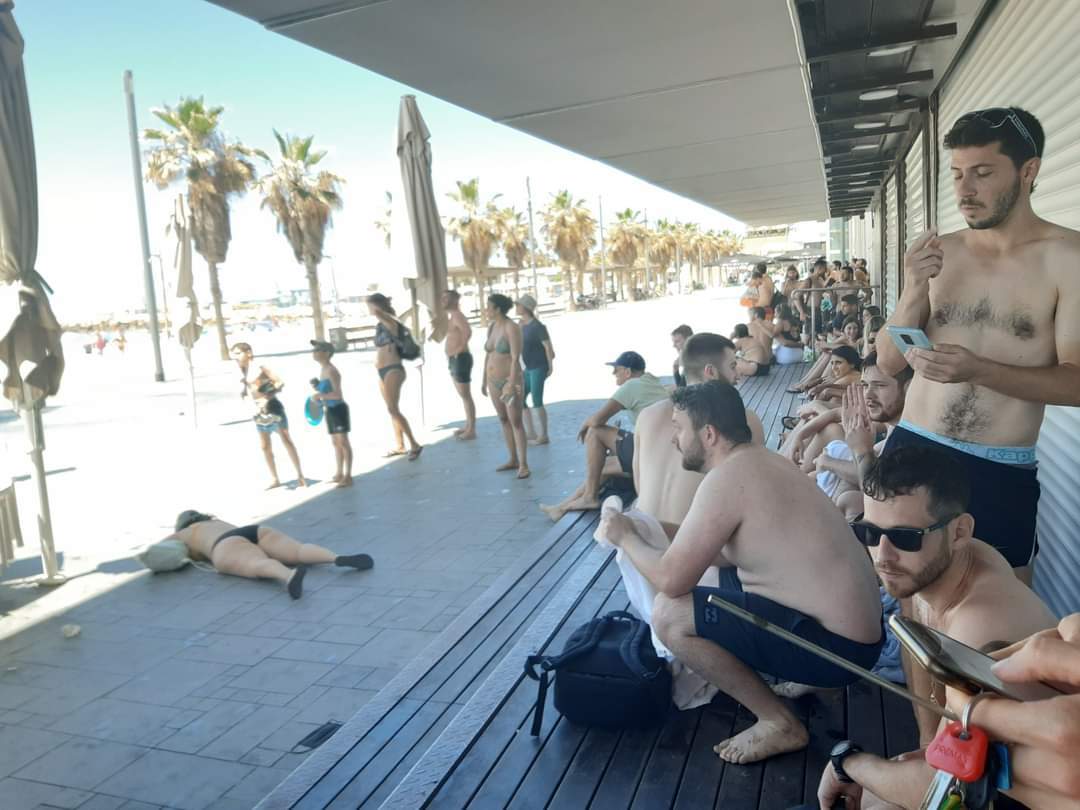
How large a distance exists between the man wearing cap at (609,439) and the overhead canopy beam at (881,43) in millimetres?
2316

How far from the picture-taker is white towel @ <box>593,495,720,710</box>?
2777 millimetres

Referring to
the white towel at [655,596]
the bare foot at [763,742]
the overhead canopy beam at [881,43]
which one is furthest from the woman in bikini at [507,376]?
the bare foot at [763,742]

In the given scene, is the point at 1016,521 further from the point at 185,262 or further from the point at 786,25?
the point at 185,262

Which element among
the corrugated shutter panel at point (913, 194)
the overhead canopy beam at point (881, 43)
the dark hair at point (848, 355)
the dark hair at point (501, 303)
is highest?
the overhead canopy beam at point (881, 43)

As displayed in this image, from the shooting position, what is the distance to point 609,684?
263cm

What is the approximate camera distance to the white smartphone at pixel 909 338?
216cm

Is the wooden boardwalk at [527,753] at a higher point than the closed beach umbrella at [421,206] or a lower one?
lower

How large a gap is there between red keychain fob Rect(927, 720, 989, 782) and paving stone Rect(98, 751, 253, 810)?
9.11ft

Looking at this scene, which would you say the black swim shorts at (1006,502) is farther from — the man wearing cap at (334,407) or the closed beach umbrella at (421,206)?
the closed beach umbrella at (421,206)

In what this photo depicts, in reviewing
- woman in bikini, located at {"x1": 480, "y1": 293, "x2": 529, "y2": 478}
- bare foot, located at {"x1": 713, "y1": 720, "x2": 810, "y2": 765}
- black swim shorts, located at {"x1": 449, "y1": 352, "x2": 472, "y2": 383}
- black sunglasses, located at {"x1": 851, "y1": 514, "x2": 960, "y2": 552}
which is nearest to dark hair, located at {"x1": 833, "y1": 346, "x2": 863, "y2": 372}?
woman in bikini, located at {"x1": 480, "y1": 293, "x2": 529, "y2": 478}

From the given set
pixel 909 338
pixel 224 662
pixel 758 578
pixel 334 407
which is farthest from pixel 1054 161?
pixel 334 407

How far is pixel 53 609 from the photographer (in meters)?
5.29

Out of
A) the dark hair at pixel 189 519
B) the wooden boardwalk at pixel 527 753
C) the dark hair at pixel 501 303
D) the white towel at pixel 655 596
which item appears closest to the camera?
the wooden boardwalk at pixel 527 753

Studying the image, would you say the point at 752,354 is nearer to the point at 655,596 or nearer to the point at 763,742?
the point at 655,596
